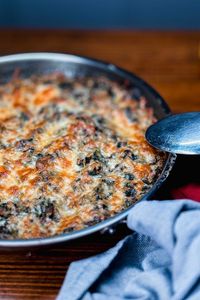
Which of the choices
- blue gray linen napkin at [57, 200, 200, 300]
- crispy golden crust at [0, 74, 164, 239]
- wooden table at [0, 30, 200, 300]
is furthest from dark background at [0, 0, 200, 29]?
blue gray linen napkin at [57, 200, 200, 300]

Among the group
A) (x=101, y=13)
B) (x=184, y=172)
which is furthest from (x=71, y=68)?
(x=101, y=13)

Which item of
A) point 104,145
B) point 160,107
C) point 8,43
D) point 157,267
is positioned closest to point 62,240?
point 157,267

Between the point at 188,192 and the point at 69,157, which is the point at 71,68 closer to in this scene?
the point at 69,157

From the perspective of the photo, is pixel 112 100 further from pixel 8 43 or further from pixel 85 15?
pixel 85 15

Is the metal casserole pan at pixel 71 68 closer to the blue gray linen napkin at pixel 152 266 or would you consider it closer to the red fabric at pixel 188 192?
the red fabric at pixel 188 192

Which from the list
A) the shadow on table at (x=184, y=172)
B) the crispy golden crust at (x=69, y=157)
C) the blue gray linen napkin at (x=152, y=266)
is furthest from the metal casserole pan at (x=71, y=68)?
the blue gray linen napkin at (x=152, y=266)

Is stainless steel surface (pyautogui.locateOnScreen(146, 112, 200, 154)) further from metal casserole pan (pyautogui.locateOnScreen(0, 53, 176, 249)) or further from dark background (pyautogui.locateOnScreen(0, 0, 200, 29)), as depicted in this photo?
dark background (pyautogui.locateOnScreen(0, 0, 200, 29))
